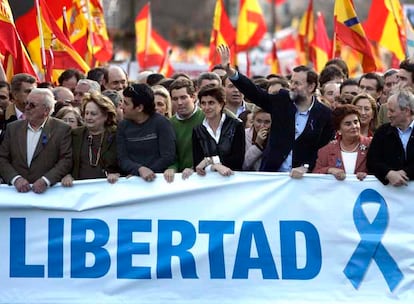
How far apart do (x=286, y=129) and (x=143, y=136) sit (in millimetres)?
1263

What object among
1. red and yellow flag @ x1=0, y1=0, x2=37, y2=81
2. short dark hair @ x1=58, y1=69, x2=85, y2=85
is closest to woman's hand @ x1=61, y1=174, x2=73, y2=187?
red and yellow flag @ x1=0, y1=0, x2=37, y2=81

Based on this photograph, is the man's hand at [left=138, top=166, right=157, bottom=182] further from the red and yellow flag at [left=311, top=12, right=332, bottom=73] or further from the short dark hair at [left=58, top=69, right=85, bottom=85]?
the red and yellow flag at [left=311, top=12, right=332, bottom=73]

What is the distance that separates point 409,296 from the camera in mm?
11164

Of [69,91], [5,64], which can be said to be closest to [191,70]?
[5,64]

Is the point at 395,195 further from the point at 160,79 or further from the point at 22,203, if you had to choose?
the point at 160,79

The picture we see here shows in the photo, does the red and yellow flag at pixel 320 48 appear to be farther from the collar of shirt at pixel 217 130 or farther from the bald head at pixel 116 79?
the collar of shirt at pixel 217 130

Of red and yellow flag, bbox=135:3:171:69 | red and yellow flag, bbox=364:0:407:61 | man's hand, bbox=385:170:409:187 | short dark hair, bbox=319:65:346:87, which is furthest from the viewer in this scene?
red and yellow flag, bbox=135:3:171:69

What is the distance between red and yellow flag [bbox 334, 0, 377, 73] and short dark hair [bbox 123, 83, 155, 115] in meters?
6.00

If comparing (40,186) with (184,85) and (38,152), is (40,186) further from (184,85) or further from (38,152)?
(184,85)

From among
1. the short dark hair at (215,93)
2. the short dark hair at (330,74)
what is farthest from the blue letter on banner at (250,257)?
the short dark hair at (330,74)

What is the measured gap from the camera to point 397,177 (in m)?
11.0

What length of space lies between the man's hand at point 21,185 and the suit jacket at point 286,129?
79.7 inches

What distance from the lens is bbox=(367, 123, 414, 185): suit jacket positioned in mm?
11031

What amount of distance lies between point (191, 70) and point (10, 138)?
43.6 feet
